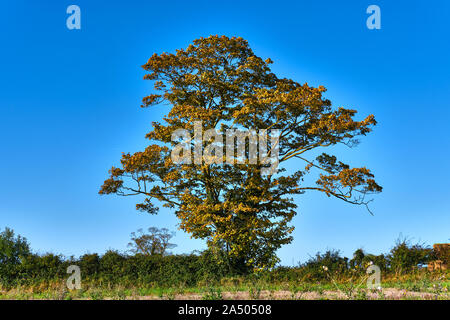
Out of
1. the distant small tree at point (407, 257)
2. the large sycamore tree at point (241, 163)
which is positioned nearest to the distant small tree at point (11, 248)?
the large sycamore tree at point (241, 163)

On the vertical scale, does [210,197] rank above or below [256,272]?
above

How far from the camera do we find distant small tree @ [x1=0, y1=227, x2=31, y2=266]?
1859 centimetres

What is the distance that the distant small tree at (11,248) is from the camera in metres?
18.6

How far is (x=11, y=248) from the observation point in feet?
62.5

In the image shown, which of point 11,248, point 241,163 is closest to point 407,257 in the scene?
point 241,163

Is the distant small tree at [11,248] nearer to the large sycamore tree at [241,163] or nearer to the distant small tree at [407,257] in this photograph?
the large sycamore tree at [241,163]

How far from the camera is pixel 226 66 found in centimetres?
2073

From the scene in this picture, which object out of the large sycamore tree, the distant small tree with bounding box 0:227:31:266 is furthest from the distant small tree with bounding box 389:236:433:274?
the distant small tree with bounding box 0:227:31:266

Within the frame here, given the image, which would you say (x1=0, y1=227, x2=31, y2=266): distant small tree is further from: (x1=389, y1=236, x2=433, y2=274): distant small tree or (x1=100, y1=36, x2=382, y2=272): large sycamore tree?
(x1=389, y1=236, x2=433, y2=274): distant small tree

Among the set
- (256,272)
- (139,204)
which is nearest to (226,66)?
(139,204)

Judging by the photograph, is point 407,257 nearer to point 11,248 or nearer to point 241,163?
point 241,163
